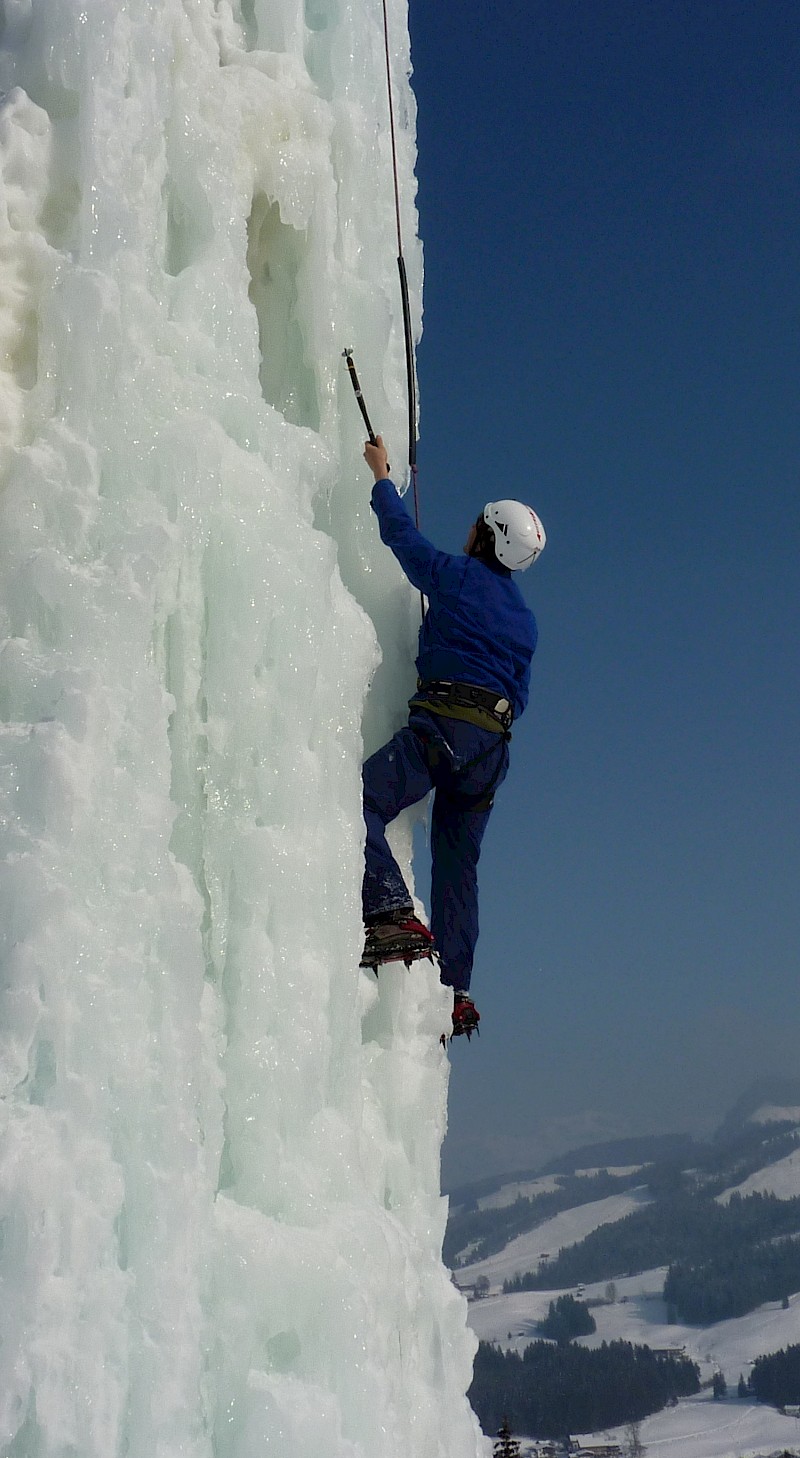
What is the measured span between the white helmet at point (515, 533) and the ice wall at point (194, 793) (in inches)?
24.2

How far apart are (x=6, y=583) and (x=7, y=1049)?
1.63 metres

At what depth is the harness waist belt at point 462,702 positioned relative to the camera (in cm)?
569

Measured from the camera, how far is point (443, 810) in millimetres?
6191

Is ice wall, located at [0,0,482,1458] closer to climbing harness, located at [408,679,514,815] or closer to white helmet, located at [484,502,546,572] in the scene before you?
climbing harness, located at [408,679,514,815]

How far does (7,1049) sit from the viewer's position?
3660 mm

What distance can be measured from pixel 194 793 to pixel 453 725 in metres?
1.50

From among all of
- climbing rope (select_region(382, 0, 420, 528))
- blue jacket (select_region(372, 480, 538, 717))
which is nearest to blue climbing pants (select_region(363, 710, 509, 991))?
blue jacket (select_region(372, 480, 538, 717))

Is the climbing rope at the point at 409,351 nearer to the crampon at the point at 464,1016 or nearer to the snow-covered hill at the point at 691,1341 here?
the crampon at the point at 464,1016

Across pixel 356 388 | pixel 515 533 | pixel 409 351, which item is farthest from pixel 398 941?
pixel 409 351

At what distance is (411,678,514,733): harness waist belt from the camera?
569cm

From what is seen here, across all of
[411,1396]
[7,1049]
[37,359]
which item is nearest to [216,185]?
[37,359]

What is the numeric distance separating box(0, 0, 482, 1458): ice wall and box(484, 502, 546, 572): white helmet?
2.02 feet

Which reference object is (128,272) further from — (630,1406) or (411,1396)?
(630,1406)

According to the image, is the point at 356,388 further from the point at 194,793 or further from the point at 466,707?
the point at 194,793
